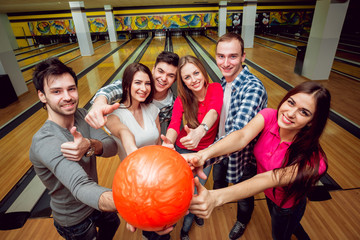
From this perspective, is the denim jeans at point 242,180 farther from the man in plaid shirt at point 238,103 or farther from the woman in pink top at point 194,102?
the woman in pink top at point 194,102

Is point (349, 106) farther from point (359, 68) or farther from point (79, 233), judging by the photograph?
point (79, 233)

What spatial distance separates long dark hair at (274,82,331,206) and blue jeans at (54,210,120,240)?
40.5 inches

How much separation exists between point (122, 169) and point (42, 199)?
1.70 metres

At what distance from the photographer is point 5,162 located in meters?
2.25

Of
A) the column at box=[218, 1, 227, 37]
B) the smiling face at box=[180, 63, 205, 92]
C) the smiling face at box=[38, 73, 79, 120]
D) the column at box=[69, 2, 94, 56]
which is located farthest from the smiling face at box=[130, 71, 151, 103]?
the column at box=[218, 1, 227, 37]

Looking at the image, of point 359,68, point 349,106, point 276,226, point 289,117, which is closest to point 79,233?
point 276,226

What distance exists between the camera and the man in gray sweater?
2.48ft

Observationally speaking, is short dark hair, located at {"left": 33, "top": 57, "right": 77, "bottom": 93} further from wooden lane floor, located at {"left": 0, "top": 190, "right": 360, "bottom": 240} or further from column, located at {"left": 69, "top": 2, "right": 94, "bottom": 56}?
column, located at {"left": 69, "top": 2, "right": 94, "bottom": 56}

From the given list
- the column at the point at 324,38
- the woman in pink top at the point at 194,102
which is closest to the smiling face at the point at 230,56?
the woman in pink top at the point at 194,102

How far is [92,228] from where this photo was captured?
106 centimetres

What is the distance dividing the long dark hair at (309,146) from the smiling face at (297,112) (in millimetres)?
16

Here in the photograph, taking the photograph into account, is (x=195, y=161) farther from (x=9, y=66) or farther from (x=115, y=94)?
(x=9, y=66)

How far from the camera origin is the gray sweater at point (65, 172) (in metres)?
0.75

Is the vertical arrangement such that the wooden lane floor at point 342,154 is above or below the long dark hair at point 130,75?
below
